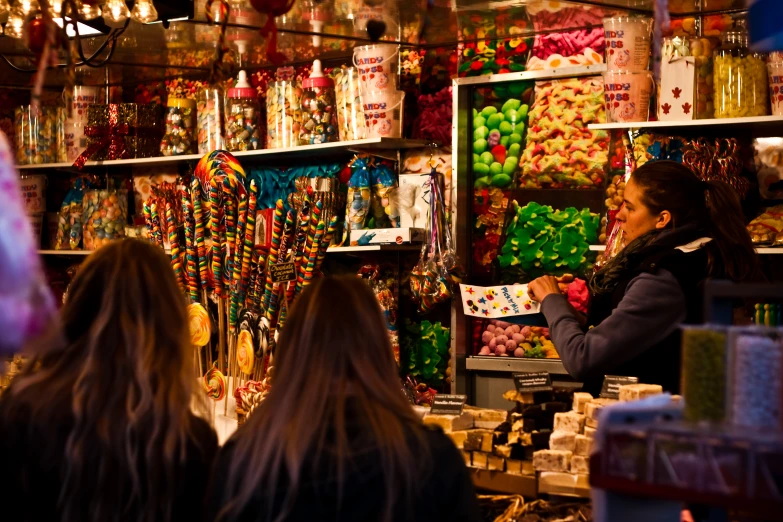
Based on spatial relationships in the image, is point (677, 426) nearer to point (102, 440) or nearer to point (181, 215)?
point (102, 440)

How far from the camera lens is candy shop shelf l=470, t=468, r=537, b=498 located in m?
2.52

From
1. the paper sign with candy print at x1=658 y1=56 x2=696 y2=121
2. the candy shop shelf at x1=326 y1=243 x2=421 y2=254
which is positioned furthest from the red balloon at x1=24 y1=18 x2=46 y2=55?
the paper sign with candy print at x1=658 y1=56 x2=696 y2=121

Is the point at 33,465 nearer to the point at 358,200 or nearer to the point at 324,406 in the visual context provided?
the point at 324,406

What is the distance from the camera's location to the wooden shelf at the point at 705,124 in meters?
3.80

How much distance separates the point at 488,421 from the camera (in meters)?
2.79

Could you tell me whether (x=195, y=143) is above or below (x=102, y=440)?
above

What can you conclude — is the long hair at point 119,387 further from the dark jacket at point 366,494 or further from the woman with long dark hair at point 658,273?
the woman with long dark hair at point 658,273

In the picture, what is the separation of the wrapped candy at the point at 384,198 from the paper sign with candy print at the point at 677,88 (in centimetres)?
133

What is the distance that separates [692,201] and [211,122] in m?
2.77

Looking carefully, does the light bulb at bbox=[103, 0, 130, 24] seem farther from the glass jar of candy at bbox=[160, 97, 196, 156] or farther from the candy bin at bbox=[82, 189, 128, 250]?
the candy bin at bbox=[82, 189, 128, 250]

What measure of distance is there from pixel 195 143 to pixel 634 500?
4.24 meters

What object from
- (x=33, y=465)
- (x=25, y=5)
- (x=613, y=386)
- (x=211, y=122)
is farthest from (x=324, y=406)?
(x=211, y=122)

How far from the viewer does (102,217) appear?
5.52m

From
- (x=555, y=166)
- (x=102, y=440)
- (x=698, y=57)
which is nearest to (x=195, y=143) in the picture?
(x=555, y=166)
